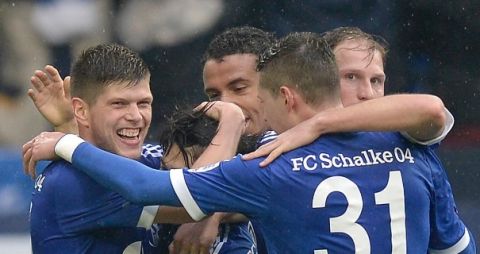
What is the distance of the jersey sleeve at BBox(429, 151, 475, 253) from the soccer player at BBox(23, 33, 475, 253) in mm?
126

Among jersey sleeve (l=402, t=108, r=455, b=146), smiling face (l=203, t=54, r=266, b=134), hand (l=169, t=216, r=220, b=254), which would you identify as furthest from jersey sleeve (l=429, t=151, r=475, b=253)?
smiling face (l=203, t=54, r=266, b=134)

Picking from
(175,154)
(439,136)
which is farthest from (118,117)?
(439,136)

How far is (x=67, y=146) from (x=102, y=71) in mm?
351

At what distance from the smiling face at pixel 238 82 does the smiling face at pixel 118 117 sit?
696 mm

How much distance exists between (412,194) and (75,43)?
4318 mm

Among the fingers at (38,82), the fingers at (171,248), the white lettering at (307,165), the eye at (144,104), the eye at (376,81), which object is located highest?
the fingers at (38,82)

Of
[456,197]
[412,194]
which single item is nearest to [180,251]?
[412,194]

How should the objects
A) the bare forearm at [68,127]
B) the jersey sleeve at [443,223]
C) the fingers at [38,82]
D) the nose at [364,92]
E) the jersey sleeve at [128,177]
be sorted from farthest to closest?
the bare forearm at [68,127]
the fingers at [38,82]
the nose at [364,92]
the jersey sleeve at [443,223]
the jersey sleeve at [128,177]

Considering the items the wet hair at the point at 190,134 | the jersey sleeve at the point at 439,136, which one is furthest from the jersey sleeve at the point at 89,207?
the jersey sleeve at the point at 439,136

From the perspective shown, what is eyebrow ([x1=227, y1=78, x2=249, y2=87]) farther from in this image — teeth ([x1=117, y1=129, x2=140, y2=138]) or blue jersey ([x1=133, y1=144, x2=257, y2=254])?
teeth ([x1=117, y1=129, x2=140, y2=138])

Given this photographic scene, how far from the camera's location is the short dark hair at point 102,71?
4336 mm

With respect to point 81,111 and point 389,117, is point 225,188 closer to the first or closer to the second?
point 389,117

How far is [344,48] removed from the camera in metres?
4.68

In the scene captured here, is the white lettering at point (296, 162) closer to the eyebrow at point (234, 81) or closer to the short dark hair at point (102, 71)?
the short dark hair at point (102, 71)
